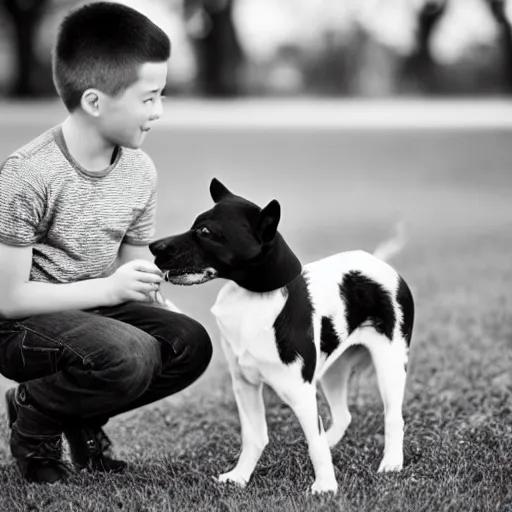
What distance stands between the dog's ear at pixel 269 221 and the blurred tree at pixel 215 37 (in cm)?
1956

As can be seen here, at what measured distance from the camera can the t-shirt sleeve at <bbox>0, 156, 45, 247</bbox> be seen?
3.25 m

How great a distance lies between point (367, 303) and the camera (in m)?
3.28

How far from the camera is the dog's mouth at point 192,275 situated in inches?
118

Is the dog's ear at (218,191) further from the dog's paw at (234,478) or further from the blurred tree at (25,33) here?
the blurred tree at (25,33)

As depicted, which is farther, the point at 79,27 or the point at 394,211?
the point at 394,211

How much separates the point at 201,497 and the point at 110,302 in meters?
0.73

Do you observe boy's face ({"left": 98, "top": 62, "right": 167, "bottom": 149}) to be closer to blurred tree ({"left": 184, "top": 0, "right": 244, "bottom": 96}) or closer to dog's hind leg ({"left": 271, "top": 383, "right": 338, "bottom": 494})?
dog's hind leg ({"left": 271, "top": 383, "right": 338, "bottom": 494})

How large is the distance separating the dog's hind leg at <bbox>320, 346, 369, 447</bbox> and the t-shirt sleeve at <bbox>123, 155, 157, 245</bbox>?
870 mm

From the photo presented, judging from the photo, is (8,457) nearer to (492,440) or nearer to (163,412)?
(163,412)

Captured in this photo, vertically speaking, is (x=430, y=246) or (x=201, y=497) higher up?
(x=201, y=497)

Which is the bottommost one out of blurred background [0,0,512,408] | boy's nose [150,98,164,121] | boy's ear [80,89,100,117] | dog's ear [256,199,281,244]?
blurred background [0,0,512,408]

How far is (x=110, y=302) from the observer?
3.36m

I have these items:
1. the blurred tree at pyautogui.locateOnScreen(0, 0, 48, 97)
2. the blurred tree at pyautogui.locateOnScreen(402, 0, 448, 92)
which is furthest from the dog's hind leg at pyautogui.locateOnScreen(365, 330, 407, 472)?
the blurred tree at pyautogui.locateOnScreen(0, 0, 48, 97)

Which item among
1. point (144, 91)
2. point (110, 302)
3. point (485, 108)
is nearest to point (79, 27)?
point (144, 91)
